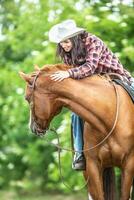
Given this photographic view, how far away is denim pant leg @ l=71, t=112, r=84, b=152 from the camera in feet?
26.2

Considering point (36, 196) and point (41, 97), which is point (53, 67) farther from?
point (36, 196)

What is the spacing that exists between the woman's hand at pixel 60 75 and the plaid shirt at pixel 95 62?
0.04 m

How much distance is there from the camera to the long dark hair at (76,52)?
7699 millimetres

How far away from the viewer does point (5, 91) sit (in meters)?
19.1

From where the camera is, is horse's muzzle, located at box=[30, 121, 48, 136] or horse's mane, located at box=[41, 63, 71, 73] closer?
horse's mane, located at box=[41, 63, 71, 73]

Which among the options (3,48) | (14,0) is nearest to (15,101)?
(3,48)

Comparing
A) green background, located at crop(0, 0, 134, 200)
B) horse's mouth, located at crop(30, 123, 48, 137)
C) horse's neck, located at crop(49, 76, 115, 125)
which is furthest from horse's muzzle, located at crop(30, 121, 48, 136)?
green background, located at crop(0, 0, 134, 200)

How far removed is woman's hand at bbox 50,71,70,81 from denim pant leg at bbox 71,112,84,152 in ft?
1.98

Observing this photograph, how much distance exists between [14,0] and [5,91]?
14.5 ft

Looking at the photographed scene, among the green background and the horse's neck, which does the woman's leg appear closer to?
the horse's neck

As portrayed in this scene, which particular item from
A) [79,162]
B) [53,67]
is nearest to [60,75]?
[53,67]

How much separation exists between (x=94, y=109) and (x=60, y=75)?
0.45 m

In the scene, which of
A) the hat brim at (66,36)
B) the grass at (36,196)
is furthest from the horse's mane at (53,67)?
the grass at (36,196)

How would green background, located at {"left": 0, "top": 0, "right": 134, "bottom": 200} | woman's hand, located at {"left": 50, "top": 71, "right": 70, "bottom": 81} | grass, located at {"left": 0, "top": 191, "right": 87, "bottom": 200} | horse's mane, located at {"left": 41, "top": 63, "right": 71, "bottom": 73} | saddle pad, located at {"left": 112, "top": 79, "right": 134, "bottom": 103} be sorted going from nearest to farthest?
woman's hand, located at {"left": 50, "top": 71, "right": 70, "bottom": 81}, horse's mane, located at {"left": 41, "top": 63, "right": 71, "bottom": 73}, saddle pad, located at {"left": 112, "top": 79, "right": 134, "bottom": 103}, green background, located at {"left": 0, "top": 0, "right": 134, "bottom": 200}, grass, located at {"left": 0, "top": 191, "right": 87, "bottom": 200}
